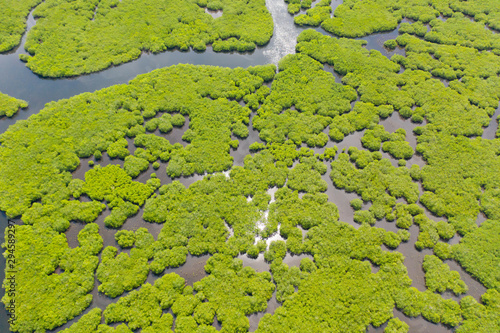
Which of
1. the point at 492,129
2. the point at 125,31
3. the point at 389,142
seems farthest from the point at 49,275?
the point at 492,129

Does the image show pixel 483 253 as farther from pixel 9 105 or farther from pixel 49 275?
pixel 9 105

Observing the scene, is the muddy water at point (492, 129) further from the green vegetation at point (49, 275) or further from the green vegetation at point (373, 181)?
the green vegetation at point (49, 275)

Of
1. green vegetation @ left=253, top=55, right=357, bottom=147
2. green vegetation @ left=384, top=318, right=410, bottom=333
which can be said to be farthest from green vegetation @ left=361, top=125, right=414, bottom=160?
green vegetation @ left=384, top=318, right=410, bottom=333

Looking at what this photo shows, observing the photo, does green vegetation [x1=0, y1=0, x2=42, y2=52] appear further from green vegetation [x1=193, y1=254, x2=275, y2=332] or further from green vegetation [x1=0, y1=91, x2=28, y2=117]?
green vegetation [x1=193, y1=254, x2=275, y2=332]

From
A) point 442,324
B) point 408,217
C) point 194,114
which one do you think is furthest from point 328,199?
point 194,114

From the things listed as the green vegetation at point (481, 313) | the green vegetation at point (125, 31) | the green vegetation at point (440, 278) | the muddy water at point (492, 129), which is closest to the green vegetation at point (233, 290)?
the green vegetation at point (440, 278)

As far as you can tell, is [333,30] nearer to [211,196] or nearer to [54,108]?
[211,196]
